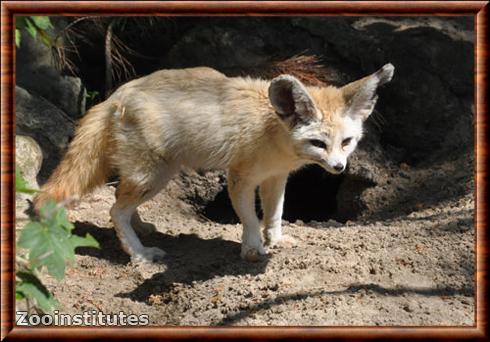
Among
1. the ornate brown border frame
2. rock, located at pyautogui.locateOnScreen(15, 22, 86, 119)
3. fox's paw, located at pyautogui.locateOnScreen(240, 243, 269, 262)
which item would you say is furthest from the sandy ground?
rock, located at pyautogui.locateOnScreen(15, 22, 86, 119)

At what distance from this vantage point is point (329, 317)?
4.00 metres

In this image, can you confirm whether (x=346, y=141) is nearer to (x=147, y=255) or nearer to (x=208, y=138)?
(x=208, y=138)

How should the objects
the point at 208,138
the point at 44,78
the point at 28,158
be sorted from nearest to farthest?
the point at 208,138
the point at 28,158
the point at 44,78

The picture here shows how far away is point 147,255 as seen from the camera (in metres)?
5.03

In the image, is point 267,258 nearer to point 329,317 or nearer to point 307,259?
point 307,259

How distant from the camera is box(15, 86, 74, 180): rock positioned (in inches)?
241

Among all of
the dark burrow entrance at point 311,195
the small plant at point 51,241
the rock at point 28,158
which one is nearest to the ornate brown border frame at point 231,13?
the small plant at point 51,241

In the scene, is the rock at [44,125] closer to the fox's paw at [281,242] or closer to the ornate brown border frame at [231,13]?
the fox's paw at [281,242]

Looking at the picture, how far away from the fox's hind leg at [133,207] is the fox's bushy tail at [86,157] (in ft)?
0.88

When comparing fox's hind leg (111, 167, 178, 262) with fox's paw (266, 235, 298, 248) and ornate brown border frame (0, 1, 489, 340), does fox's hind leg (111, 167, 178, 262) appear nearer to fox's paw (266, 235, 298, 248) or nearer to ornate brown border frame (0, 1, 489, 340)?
fox's paw (266, 235, 298, 248)

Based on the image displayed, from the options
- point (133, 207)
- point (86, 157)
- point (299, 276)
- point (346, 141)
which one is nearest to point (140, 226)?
point (133, 207)

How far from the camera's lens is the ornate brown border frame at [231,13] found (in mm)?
3270

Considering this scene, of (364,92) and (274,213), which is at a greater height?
(364,92)

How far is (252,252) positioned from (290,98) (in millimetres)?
1137
